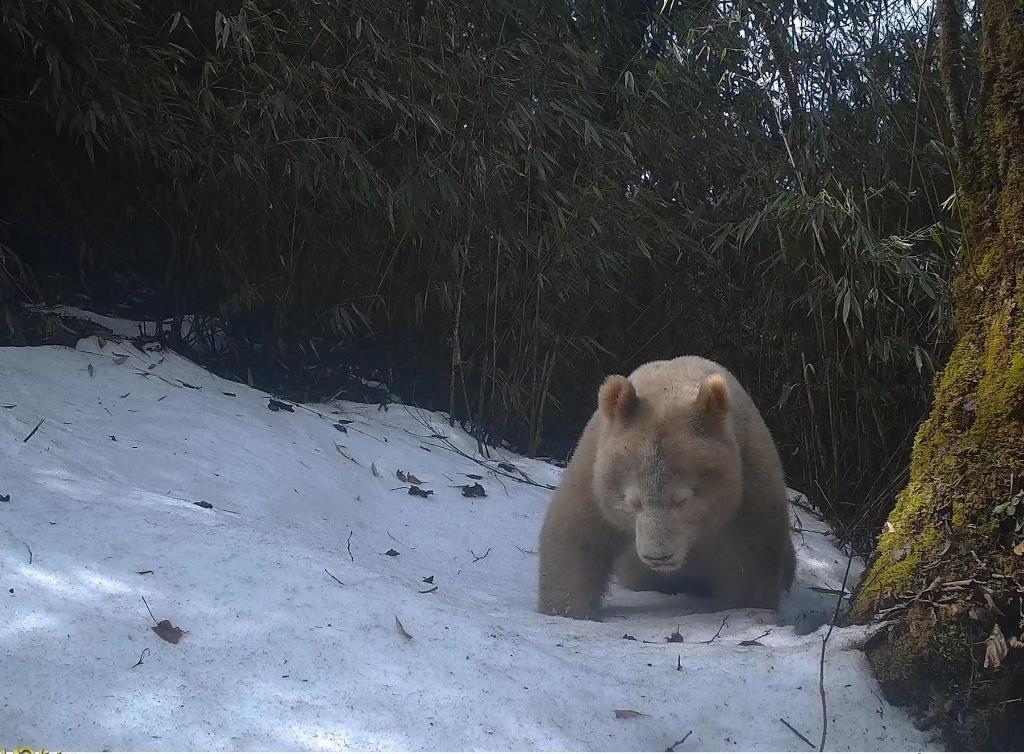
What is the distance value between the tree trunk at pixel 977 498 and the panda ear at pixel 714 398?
777 millimetres

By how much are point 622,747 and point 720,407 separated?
1647 millimetres

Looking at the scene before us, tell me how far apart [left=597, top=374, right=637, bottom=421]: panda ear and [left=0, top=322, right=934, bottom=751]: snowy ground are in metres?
0.88

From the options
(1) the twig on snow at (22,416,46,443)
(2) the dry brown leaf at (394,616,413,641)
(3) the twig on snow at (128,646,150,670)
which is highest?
(2) the dry brown leaf at (394,616,413,641)

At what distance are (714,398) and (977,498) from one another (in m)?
1.18

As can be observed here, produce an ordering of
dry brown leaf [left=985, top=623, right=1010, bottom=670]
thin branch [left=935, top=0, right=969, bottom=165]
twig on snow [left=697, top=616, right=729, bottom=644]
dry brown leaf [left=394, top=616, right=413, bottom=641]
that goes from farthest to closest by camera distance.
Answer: twig on snow [left=697, top=616, right=729, bottom=644]
thin branch [left=935, top=0, right=969, bottom=165]
dry brown leaf [left=394, top=616, right=413, bottom=641]
dry brown leaf [left=985, top=623, right=1010, bottom=670]

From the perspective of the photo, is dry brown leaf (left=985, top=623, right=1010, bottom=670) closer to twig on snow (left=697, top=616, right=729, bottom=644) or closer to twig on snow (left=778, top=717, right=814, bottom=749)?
twig on snow (left=778, top=717, right=814, bottom=749)

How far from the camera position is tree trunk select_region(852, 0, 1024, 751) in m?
2.52

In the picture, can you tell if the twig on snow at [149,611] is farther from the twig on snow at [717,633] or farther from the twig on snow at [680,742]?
the twig on snow at [717,633]

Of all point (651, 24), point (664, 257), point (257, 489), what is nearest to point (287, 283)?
point (257, 489)

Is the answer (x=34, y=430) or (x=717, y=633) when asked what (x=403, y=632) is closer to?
(x=717, y=633)

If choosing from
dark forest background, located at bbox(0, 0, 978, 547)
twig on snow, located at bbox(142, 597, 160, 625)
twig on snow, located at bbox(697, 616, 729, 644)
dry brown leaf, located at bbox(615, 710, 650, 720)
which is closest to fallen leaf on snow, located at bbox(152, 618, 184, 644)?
twig on snow, located at bbox(142, 597, 160, 625)

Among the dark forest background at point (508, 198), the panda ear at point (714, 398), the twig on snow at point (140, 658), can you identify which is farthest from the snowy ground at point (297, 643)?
the dark forest background at point (508, 198)

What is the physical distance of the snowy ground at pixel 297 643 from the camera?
225cm

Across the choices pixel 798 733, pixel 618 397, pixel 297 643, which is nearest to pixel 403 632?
pixel 297 643
